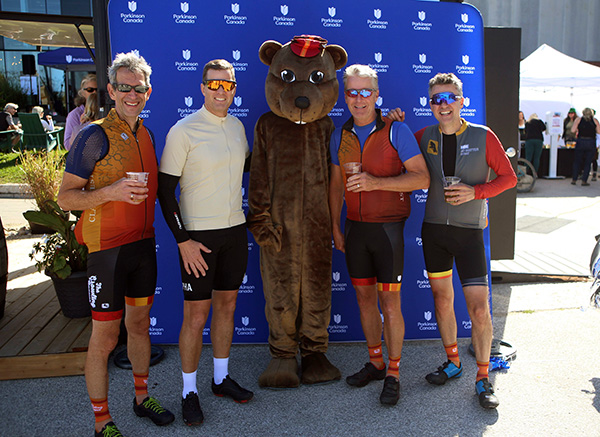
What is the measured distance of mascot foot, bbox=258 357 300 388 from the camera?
3.69 meters

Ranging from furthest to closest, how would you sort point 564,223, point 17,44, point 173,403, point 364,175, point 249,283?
point 17,44
point 564,223
point 249,283
point 173,403
point 364,175

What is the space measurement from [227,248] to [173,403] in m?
1.11

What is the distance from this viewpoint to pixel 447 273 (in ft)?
11.8

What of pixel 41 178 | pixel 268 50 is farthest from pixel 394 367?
pixel 41 178

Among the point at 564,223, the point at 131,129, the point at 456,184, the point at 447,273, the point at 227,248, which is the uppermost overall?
the point at 131,129

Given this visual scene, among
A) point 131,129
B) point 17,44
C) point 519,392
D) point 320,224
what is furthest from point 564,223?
point 17,44

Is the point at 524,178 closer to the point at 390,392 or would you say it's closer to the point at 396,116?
the point at 396,116

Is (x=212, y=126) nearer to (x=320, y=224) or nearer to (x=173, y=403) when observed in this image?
(x=320, y=224)

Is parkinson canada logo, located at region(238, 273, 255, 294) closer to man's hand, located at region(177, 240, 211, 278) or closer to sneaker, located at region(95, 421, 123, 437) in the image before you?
man's hand, located at region(177, 240, 211, 278)

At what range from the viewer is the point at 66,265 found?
4.44 meters

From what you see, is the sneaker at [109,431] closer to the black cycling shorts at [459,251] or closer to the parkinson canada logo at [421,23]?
the black cycling shorts at [459,251]

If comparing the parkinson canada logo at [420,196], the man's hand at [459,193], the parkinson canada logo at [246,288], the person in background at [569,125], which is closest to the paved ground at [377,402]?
the parkinson canada logo at [246,288]

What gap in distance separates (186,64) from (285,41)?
802 millimetres

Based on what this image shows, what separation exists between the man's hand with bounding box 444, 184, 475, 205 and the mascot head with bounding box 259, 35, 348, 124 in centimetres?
100
